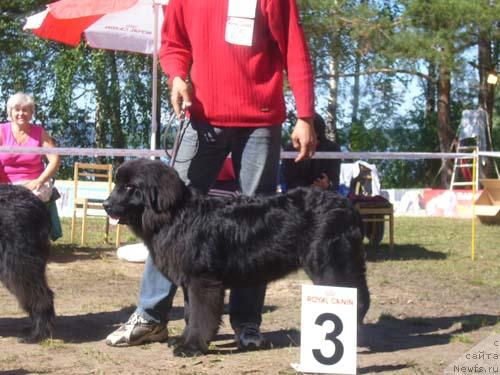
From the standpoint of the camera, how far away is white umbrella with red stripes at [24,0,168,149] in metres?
9.12

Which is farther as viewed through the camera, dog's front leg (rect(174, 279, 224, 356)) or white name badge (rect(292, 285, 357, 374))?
Result: dog's front leg (rect(174, 279, 224, 356))

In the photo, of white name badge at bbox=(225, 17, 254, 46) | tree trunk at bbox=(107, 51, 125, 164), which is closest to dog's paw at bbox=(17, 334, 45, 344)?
white name badge at bbox=(225, 17, 254, 46)

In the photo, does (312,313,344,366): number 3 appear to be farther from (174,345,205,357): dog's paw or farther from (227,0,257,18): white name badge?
(227,0,257,18): white name badge

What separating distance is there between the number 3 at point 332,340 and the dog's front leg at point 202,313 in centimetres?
60

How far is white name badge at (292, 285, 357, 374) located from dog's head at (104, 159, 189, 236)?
2.70ft

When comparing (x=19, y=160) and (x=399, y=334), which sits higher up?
(x=19, y=160)

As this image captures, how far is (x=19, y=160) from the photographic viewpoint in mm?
6727

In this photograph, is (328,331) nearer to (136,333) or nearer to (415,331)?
(136,333)

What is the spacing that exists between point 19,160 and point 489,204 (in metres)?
7.79

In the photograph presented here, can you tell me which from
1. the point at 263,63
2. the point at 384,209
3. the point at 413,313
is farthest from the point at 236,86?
the point at 384,209

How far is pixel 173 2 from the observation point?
157 inches

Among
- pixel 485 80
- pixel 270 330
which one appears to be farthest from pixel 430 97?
pixel 270 330

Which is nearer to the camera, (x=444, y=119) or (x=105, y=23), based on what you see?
(x=105, y=23)

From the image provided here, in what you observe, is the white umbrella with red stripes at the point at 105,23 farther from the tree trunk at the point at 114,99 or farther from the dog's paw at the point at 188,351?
the tree trunk at the point at 114,99
